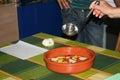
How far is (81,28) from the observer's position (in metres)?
2.60

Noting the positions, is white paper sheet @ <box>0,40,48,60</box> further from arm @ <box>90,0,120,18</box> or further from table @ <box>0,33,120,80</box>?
arm @ <box>90,0,120,18</box>

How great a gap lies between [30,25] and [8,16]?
1.13 feet

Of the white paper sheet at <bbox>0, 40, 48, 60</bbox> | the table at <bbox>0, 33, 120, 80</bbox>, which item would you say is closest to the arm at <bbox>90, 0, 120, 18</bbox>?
Answer: the table at <bbox>0, 33, 120, 80</bbox>

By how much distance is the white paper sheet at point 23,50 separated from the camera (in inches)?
63.1

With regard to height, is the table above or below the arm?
below

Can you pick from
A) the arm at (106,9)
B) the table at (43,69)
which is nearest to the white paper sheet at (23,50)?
the table at (43,69)

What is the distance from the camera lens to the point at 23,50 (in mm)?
1674

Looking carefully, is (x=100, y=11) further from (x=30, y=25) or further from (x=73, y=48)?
(x=30, y=25)

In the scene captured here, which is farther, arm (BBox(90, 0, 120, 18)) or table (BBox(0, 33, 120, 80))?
arm (BBox(90, 0, 120, 18))

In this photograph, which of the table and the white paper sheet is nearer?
the table

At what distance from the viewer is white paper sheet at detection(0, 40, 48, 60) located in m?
1.60

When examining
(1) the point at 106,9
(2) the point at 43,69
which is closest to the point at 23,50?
(2) the point at 43,69

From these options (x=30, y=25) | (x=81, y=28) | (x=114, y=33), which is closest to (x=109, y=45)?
(x=114, y=33)

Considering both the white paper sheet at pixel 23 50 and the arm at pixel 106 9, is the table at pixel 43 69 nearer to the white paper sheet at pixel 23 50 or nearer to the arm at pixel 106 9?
the white paper sheet at pixel 23 50
